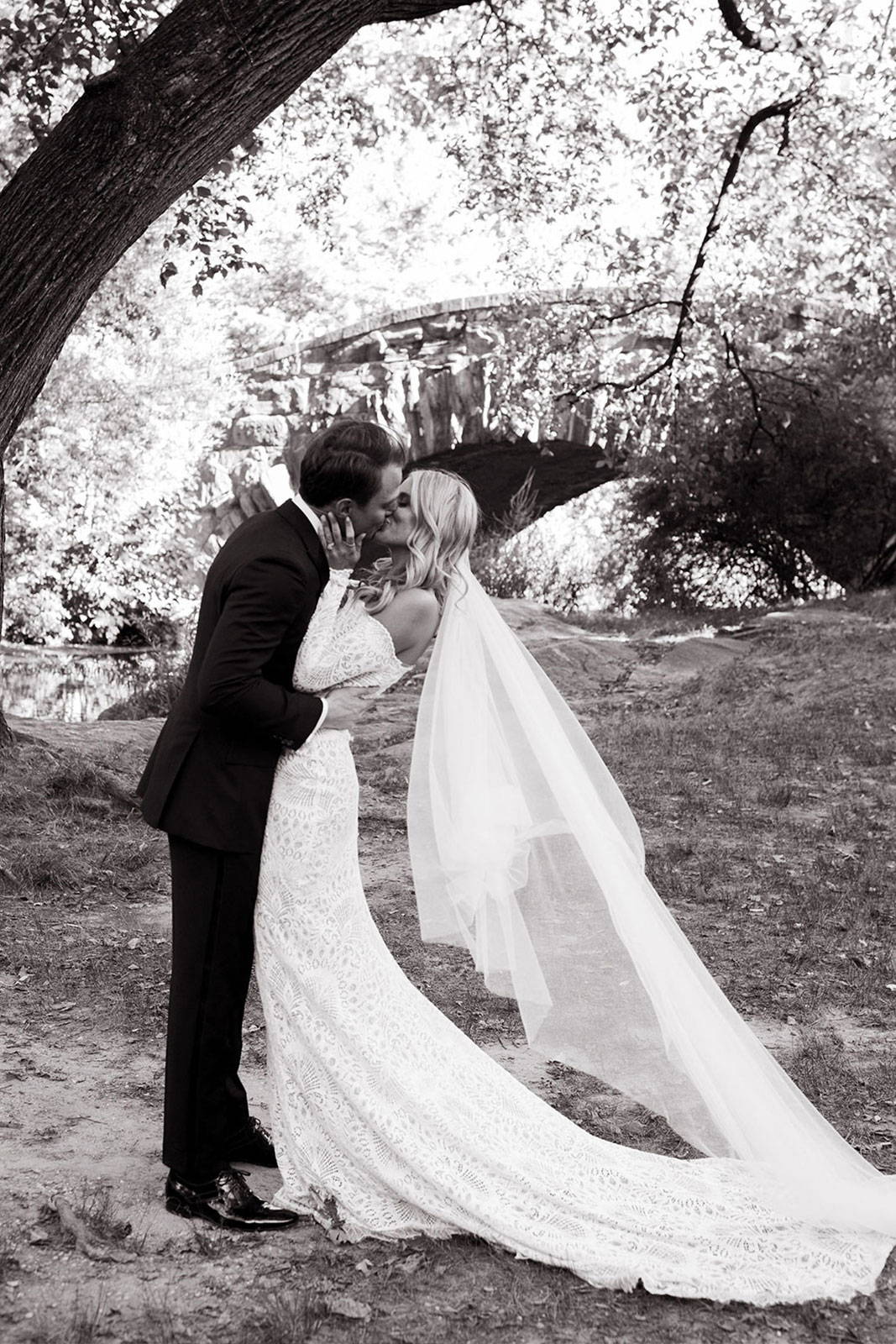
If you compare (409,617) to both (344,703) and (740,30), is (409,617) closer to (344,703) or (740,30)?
(344,703)

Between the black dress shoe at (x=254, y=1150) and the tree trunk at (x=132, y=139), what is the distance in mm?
3795

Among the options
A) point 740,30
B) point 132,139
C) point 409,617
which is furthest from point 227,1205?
point 740,30

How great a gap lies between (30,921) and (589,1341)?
4.02 metres

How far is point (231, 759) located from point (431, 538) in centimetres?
77

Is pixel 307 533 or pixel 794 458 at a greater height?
pixel 794 458

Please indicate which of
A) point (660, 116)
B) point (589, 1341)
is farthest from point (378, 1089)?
point (660, 116)

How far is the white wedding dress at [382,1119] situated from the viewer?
3.29 meters

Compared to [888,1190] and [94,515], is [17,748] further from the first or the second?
[94,515]

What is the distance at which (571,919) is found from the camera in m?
3.54

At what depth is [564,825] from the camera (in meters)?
3.62

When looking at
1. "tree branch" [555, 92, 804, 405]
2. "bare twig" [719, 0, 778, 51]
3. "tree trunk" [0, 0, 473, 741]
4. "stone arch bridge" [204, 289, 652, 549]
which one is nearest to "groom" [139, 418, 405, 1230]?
"tree trunk" [0, 0, 473, 741]

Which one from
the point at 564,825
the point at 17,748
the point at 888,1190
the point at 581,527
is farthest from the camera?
A: the point at 581,527

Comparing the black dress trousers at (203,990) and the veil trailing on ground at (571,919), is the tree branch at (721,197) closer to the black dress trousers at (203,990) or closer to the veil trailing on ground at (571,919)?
the veil trailing on ground at (571,919)

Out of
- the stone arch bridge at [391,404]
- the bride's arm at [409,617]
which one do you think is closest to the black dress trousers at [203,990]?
the bride's arm at [409,617]
